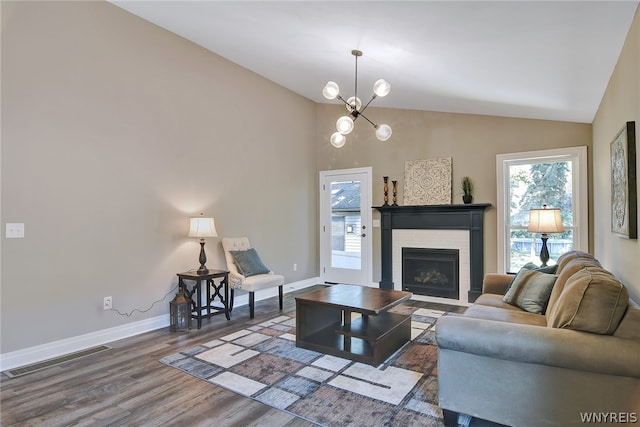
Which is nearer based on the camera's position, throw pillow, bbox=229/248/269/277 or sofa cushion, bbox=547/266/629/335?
sofa cushion, bbox=547/266/629/335

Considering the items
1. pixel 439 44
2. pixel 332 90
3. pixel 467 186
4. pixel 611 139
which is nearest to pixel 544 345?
pixel 611 139

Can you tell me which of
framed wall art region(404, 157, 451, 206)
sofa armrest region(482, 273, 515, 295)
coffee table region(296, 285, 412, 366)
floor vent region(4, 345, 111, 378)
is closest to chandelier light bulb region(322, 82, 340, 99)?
coffee table region(296, 285, 412, 366)

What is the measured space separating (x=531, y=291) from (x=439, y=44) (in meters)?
2.18

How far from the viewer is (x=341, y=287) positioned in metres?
3.91

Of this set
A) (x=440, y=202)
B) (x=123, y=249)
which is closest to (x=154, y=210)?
(x=123, y=249)

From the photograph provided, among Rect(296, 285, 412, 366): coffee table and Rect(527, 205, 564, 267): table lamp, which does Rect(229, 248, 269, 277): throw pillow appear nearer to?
Rect(296, 285, 412, 366): coffee table

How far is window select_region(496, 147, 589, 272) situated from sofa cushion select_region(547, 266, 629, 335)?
306 cm

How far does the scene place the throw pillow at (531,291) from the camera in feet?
9.71

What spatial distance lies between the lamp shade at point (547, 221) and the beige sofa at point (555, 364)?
2.22 m

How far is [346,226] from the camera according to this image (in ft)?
20.9

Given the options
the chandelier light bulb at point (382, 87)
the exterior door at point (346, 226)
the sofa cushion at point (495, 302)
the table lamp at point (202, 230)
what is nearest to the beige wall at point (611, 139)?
the sofa cushion at point (495, 302)

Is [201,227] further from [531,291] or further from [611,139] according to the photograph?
[611,139]

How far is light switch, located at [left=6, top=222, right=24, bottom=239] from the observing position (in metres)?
2.97

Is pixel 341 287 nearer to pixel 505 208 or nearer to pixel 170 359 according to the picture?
pixel 170 359
